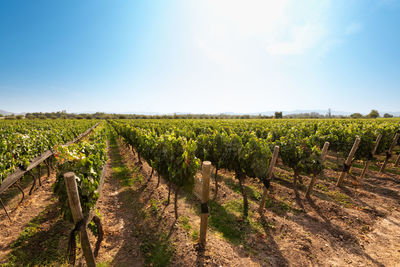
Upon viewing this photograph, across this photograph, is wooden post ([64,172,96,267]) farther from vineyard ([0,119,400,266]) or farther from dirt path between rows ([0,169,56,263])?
dirt path between rows ([0,169,56,263])

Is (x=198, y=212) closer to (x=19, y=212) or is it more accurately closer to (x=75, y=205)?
(x=75, y=205)

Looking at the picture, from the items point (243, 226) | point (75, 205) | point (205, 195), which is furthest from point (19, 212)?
point (243, 226)

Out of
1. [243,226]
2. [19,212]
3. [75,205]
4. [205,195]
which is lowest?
[243,226]

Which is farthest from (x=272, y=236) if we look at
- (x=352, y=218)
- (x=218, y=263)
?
(x=352, y=218)

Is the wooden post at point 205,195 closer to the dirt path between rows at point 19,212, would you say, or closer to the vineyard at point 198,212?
the vineyard at point 198,212

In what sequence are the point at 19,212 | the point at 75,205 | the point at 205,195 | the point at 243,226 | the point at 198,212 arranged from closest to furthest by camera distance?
1. the point at 75,205
2. the point at 205,195
3. the point at 243,226
4. the point at 19,212
5. the point at 198,212

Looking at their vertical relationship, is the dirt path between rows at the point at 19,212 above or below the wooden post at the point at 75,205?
below

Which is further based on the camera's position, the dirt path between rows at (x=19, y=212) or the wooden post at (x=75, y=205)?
the dirt path between rows at (x=19, y=212)

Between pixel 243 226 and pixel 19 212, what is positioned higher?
pixel 19 212

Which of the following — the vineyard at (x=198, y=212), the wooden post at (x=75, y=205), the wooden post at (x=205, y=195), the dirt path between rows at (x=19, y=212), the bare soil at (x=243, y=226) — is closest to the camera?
the wooden post at (x=75, y=205)

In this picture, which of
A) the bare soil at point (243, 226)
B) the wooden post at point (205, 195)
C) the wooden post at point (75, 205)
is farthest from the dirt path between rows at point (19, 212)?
the wooden post at point (205, 195)

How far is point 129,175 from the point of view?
1092 cm

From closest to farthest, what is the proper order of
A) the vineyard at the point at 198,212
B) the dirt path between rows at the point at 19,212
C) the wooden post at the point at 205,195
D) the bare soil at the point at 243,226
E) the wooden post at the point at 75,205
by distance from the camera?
the wooden post at the point at 75,205
the wooden post at the point at 205,195
the vineyard at the point at 198,212
the bare soil at the point at 243,226
the dirt path between rows at the point at 19,212

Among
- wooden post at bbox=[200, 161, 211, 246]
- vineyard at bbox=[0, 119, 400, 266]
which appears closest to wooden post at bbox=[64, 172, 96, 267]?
vineyard at bbox=[0, 119, 400, 266]
